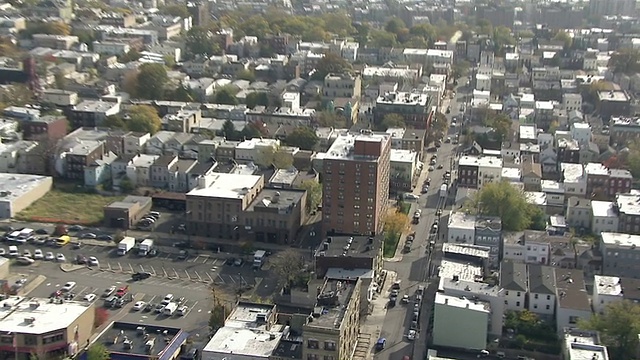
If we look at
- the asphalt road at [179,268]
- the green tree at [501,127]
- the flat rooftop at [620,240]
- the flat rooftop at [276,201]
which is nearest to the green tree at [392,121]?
the green tree at [501,127]

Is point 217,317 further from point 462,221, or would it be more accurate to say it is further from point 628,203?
point 628,203

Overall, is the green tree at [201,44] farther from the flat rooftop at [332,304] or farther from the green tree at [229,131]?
the flat rooftop at [332,304]

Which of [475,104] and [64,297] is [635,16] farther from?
[64,297]

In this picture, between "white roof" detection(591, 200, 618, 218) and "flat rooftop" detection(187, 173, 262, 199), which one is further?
"white roof" detection(591, 200, 618, 218)

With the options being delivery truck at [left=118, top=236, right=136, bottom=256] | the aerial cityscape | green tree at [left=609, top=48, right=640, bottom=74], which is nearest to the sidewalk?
the aerial cityscape

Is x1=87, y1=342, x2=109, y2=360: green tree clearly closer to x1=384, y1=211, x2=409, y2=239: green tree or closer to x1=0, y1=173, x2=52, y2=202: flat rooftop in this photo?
x1=384, y1=211, x2=409, y2=239: green tree

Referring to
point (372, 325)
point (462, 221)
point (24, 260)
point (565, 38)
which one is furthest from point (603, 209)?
point (565, 38)
